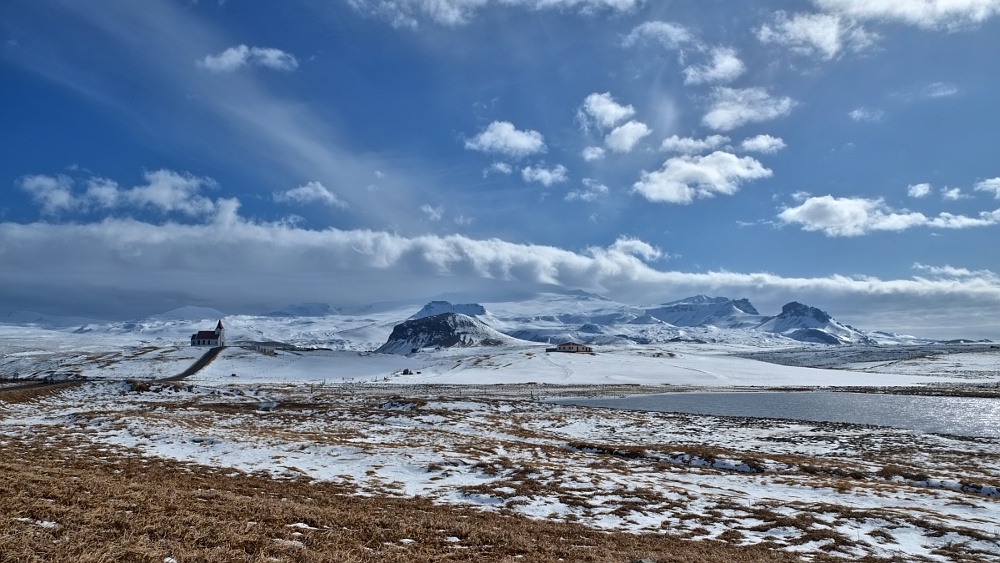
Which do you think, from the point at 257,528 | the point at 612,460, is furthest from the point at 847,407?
the point at 257,528

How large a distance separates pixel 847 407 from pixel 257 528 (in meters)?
68.6

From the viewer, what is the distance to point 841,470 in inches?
1011

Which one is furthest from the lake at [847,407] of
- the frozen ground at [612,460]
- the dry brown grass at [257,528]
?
the dry brown grass at [257,528]

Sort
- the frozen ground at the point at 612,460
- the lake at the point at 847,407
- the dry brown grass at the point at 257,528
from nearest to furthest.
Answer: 1. the dry brown grass at the point at 257,528
2. the frozen ground at the point at 612,460
3. the lake at the point at 847,407

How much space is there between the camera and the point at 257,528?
38.8 ft

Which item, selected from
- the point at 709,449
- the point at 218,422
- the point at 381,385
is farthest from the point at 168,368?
the point at 709,449

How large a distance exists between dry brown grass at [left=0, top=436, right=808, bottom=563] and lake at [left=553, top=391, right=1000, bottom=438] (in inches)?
1642

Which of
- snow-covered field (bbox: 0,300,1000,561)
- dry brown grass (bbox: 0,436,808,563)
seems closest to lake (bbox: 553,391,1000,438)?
snow-covered field (bbox: 0,300,1000,561)

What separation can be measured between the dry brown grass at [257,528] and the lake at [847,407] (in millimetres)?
41717

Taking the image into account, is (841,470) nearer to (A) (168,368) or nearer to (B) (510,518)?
(B) (510,518)

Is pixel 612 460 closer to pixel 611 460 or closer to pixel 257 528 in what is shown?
pixel 611 460

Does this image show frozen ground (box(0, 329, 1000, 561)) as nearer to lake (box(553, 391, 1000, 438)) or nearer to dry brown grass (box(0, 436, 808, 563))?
dry brown grass (box(0, 436, 808, 563))

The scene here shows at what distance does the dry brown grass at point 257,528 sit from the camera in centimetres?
983

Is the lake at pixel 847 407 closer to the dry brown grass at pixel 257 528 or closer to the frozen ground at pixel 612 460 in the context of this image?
the frozen ground at pixel 612 460
